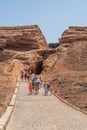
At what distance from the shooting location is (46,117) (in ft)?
55.4

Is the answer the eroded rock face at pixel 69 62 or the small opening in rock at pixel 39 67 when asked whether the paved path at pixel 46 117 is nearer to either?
the eroded rock face at pixel 69 62

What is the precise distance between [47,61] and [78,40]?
23.8 ft

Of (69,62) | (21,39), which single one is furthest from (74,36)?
(21,39)

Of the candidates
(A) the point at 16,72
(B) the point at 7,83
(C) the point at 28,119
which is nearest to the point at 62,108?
(C) the point at 28,119

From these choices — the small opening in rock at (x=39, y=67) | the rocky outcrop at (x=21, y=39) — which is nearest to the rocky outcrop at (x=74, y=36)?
the rocky outcrop at (x=21, y=39)

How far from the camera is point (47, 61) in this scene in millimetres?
47500

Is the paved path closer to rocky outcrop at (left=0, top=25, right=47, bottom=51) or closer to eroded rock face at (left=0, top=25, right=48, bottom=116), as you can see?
eroded rock face at (left=0, top=25, right=48, bottom=116)

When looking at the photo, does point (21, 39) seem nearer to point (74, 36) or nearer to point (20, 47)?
point (20, 47)

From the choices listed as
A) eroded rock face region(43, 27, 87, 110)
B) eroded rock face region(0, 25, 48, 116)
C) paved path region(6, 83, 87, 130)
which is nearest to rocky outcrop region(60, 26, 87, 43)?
eroded rock face region(43, 27, 87, 110)

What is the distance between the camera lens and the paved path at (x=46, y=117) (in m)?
14.2

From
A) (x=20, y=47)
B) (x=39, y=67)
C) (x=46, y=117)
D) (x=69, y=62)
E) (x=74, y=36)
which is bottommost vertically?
(x=39, y=67)

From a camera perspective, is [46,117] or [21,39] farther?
[21,39]

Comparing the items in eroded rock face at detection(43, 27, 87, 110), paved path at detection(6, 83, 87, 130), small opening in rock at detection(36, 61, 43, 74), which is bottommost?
small opening in rock at detection(36, 61, 43, 74)

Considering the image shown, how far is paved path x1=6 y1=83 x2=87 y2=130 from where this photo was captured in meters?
14.2
